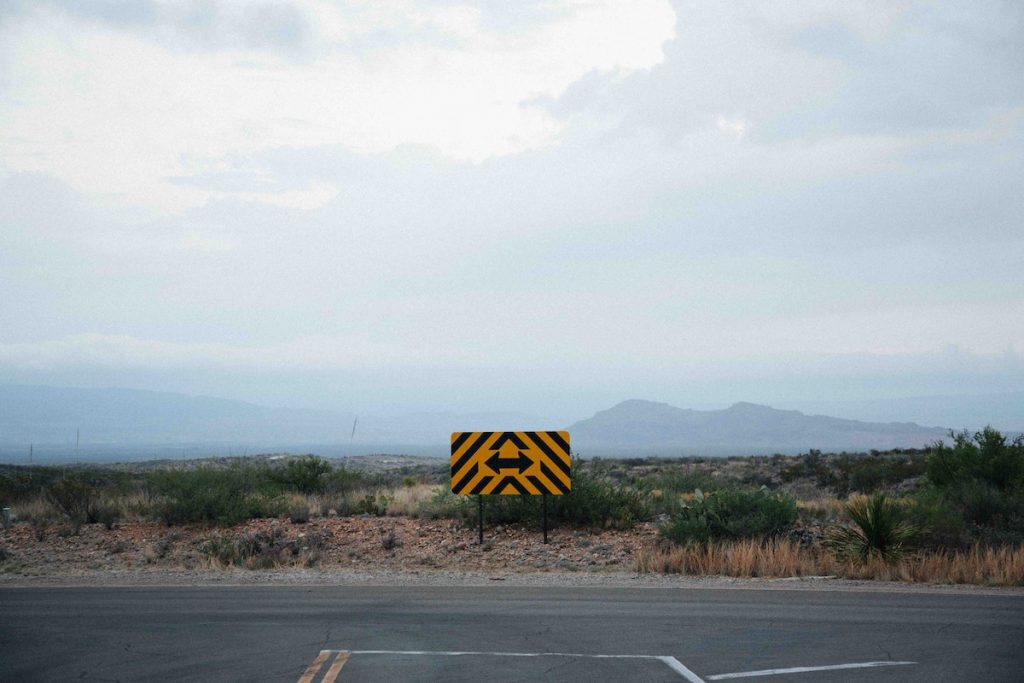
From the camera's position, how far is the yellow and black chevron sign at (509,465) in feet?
66.8

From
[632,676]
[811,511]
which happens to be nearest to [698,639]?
[632,676]

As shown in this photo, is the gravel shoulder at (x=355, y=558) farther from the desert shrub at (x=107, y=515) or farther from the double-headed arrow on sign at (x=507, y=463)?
the double-headed arrow on sign at (x=507, y=463)

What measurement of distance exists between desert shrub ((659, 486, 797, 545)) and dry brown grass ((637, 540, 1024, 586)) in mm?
788

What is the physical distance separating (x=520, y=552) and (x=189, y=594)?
743 centimetres

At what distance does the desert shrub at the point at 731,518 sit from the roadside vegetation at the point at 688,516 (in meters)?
0.03

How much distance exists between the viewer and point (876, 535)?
60.3 feet

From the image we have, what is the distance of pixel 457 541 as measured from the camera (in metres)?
21.7

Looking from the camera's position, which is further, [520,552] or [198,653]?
[520,552]

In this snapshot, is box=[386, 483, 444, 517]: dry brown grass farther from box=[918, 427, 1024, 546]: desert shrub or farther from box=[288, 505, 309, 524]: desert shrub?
box=[918, 427, 1024, 546]: desert shrub

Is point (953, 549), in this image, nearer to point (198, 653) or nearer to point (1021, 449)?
→ point (1021, 449)

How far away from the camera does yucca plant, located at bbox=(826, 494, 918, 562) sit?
18.1 m

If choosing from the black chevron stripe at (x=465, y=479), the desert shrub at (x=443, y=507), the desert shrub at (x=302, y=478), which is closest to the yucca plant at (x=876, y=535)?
the black chevron stripe at (x=465, y=479)

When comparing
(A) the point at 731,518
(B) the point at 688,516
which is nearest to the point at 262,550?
(B) the point at 688,516

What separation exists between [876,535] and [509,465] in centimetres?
722
